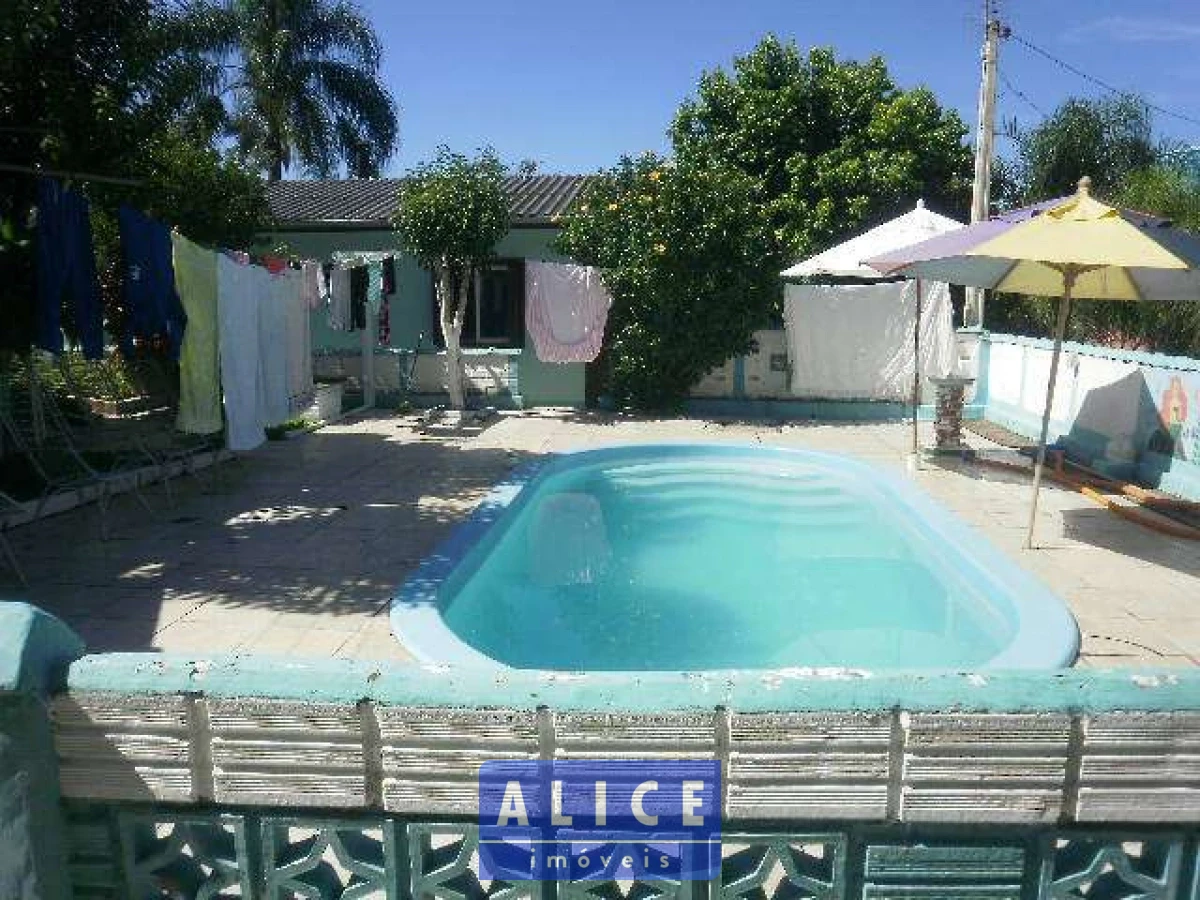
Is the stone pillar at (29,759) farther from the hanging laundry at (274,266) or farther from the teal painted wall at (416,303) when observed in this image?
the teal painted wall at (416,303)

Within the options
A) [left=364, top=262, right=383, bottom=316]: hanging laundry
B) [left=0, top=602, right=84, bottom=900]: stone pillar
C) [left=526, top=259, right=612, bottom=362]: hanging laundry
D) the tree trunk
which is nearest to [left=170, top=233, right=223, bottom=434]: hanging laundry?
[left=364, top=262, right=383, bottom=316]: hanging laundry

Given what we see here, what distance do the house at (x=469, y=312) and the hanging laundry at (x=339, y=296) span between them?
1.90 metres

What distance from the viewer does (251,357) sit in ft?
27.3

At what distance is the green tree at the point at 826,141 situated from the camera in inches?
693

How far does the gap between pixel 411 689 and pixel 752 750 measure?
0.64 m

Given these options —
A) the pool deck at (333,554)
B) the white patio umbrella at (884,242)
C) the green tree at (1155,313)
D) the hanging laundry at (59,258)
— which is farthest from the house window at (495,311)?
the green tree at (1155,313)

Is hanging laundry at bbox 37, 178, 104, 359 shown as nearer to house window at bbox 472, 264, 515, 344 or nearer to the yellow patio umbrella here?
the yellow patio umbrella

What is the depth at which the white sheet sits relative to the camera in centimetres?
1409

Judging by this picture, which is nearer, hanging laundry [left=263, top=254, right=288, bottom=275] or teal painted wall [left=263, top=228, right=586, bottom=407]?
hanging laundry [left=263, top=254, right=288, bottom=275]

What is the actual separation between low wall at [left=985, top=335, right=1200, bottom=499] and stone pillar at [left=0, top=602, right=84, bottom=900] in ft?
30.3

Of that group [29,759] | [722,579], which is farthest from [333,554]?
[29,759]

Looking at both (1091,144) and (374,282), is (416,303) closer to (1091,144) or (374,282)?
(374,282)

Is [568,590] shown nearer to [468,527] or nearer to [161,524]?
[468,527]

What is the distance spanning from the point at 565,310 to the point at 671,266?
1.86 metres
